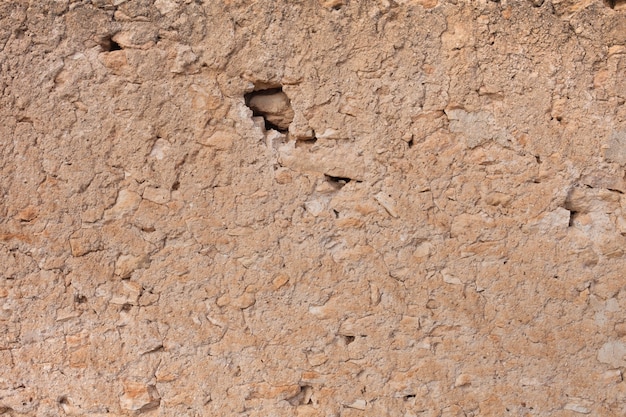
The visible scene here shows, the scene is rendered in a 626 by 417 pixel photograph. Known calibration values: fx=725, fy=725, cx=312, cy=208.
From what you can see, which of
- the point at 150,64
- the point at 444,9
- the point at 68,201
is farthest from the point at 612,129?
the point at 68,201

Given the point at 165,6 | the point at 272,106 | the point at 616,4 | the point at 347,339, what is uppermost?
the point at 616,4

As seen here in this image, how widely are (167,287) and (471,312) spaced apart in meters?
1.11

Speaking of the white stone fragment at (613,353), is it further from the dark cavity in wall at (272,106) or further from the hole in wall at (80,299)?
the hole in wall at (80,299)

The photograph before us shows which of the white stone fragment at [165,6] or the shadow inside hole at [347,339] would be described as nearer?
the white stone fragment at [165,6]

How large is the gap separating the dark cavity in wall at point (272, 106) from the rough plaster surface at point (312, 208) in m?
0.01

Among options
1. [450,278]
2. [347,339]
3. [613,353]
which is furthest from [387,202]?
[613,353]

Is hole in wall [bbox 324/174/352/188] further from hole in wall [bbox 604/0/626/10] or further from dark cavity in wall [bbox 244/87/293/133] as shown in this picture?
hole in wall [bbox 604/0/626/10]

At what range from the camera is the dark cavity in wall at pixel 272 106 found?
2.65 meters

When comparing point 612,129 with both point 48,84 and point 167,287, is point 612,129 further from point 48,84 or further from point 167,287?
point 48,84

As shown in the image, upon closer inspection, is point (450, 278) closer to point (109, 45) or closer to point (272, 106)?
point (272, 106)

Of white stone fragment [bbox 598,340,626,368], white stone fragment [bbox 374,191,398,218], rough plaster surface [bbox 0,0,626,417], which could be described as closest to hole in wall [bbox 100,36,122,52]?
rough plaster surface [bbox 0,0,626,417]

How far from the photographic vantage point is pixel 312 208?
8.59ft

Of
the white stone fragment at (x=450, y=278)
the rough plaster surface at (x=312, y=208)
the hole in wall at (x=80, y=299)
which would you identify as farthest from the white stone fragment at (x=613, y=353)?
the hole in wall at (x=80, y=299)

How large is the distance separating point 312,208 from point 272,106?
0.40m
